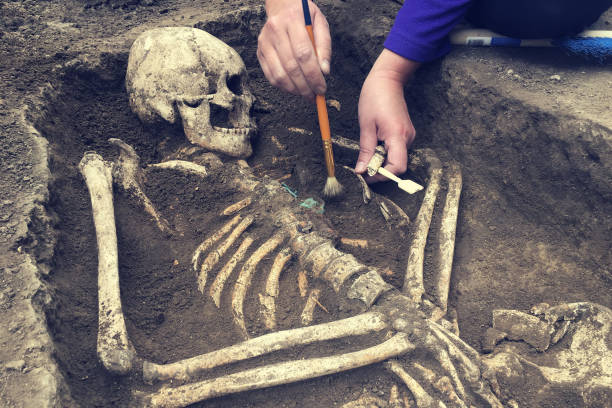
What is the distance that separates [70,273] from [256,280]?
38.7 inches

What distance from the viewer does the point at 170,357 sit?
2.35m

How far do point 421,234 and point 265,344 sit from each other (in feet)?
3.70

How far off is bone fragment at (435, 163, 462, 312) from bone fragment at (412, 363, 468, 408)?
0.39 meters

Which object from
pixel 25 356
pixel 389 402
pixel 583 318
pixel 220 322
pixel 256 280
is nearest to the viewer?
pixel 25 356

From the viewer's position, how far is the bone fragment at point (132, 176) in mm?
2916

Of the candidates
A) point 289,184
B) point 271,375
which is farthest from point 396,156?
point 271,375

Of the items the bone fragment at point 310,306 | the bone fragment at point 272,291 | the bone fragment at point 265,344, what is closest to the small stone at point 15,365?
the bone fragment at point 265,344

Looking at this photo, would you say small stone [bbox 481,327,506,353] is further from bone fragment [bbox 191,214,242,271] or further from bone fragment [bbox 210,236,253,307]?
bone fragment [bbox 191,214,242,271]

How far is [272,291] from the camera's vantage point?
2592 mm

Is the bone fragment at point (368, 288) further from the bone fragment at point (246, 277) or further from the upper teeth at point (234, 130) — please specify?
the upper teeth at point (234, 130)

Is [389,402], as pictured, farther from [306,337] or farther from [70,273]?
[70,273]

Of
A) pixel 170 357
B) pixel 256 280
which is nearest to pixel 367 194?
pixel 256 280

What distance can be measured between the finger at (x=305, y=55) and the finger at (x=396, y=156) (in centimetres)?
58

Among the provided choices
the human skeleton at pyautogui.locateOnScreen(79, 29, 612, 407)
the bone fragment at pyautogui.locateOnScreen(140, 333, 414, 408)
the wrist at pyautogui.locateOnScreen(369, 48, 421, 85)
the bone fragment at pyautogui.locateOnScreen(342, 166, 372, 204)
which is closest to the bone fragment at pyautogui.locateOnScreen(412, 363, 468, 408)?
the human skeleton at pyautogui.locateOnScreen(79, 29, 612, 407)
